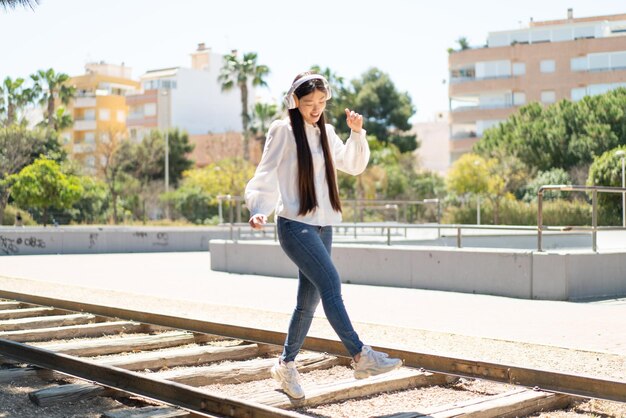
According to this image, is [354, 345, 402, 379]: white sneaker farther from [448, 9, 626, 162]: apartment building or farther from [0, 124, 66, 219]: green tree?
[448, 9, 626, 162]: apartment building

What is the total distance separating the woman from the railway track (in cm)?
43

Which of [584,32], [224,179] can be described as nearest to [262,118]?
[224,179]

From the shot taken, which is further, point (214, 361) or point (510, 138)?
point (510, 138)

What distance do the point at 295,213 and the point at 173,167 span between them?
67.3 metres

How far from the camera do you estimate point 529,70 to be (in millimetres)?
77000

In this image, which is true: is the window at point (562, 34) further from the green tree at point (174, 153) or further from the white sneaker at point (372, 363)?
the white sneaker at point (372, 363)

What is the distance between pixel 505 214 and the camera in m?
44.1

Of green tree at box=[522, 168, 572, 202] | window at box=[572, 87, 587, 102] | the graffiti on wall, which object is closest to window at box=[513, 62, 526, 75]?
window at box=[572, 87, 587, 102]

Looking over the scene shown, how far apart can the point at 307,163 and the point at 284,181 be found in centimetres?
17

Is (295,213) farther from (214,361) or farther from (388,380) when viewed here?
(214,361)

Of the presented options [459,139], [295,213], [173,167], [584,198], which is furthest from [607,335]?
[459,139]

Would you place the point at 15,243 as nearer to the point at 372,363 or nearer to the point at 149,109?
the point at 372,363

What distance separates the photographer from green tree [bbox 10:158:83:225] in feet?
124

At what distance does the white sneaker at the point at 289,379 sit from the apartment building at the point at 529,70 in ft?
237
